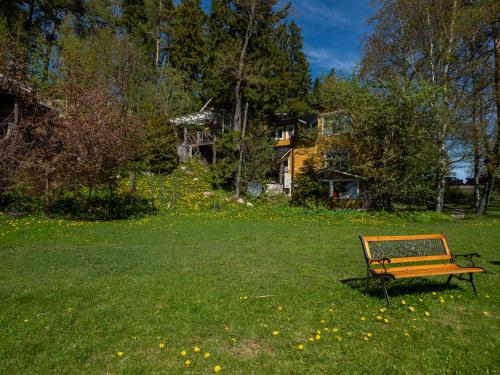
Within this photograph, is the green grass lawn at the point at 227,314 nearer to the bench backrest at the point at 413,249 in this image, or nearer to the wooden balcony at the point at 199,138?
the bench backrest at the point at 413,249

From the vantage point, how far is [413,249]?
6.13m

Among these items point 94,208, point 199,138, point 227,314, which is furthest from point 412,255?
point 199,138

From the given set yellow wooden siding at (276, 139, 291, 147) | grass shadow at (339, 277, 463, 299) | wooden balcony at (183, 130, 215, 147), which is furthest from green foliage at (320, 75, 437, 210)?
wooden balcony at (183, 130, 215, 147)

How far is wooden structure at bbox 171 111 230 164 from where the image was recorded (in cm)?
3222

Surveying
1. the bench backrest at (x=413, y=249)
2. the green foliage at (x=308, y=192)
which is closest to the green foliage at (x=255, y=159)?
the green foliage at (x=308, y=192)

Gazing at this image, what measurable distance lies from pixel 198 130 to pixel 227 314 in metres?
29.7

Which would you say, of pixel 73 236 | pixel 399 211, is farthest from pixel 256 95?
pixel 73 236

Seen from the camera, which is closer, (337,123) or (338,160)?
(337,123)

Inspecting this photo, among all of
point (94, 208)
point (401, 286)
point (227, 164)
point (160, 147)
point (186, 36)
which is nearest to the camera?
point (401, 286)

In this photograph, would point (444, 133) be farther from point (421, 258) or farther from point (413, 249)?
point (421, 258)

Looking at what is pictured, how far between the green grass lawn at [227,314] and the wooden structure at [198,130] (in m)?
23.8

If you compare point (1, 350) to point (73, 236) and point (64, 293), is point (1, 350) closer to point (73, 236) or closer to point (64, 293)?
point (64, 293)

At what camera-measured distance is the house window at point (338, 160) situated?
21594 millimetres

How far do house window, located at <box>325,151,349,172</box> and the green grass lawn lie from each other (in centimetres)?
1263
